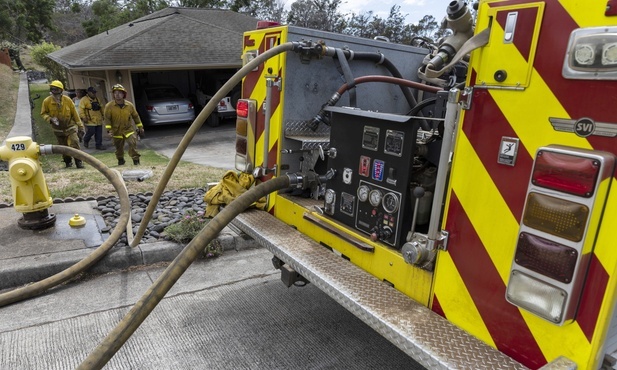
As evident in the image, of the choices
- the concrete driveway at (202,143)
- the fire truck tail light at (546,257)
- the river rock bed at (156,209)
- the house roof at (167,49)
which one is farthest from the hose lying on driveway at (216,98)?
the house roof at (167,49)

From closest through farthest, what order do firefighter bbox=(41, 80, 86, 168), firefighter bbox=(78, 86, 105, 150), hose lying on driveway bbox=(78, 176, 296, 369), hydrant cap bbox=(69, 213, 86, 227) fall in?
hose lying on driveway bbox=(78, 176, 296, 369) < hydrant cap bbox=(69, 213, 86, 227) < firefighter bbox=(41, 80, 86, 168) < firefighter bbox=(78, 86, 105, 150)

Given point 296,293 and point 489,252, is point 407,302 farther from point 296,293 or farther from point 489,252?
point 296,293

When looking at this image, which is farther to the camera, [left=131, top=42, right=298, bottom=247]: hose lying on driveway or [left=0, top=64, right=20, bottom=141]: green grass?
[left=0, top=64, right=20, bottom=141]: green grass

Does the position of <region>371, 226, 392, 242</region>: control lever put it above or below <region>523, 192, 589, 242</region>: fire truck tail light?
below

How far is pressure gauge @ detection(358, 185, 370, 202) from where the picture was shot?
8.05 ft

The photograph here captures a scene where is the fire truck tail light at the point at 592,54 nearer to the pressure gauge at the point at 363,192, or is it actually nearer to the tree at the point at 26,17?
the pressure gauge at the point at 363,192

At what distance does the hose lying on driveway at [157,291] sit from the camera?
204cm

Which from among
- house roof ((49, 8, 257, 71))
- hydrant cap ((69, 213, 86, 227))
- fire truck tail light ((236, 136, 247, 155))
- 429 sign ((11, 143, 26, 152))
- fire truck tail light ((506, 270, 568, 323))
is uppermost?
house roof ((49, 8, 257, 71))

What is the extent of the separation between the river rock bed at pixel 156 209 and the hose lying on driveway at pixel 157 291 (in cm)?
188

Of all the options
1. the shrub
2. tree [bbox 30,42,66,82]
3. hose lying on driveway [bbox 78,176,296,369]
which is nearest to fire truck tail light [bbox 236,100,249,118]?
hose lying on driveway [bbox 78,176,296,369]

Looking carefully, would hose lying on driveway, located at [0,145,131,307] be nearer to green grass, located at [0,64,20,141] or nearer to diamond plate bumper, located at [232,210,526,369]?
diamond plate bumper, located at [232,210,526,369]

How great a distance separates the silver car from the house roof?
4.38 feet

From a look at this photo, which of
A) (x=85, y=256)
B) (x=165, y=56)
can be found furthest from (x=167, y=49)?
(x=85, y=256)

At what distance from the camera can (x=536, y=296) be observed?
1.49m
